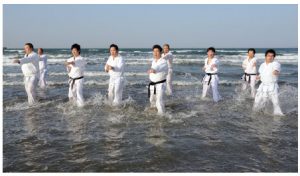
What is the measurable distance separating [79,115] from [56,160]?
3290mm

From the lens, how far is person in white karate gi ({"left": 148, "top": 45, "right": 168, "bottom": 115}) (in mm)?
8296

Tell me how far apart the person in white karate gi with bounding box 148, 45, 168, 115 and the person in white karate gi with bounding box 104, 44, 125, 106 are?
4.63 feet

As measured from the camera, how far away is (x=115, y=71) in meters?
9.66

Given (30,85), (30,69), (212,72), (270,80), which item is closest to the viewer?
(270,80)

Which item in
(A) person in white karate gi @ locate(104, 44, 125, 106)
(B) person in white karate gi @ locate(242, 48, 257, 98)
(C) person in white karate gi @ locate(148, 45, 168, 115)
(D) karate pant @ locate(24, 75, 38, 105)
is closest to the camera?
(C) person in white karate gi @ locate(148, 45, 168, 115)

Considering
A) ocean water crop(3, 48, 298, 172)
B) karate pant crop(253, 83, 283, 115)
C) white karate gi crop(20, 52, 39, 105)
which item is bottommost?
ocean water crop(3, 48, 298, 172)

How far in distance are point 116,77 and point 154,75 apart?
1740 mm

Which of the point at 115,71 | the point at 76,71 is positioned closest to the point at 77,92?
the point at 76,71

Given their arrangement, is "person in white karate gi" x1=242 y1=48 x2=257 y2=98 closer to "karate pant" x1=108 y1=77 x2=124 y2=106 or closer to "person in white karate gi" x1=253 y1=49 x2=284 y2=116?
"person in white karate gi" x1=253 y1=49 x2=284 y2=116

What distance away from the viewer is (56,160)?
5543 millimetres

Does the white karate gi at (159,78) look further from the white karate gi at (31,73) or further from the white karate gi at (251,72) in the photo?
the white karate gi at (251,72)

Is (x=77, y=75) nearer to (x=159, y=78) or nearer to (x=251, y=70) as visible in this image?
(x=159, y=78)

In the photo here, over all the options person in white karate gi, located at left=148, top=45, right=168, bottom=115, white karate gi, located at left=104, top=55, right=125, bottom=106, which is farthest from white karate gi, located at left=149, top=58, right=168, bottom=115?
white karate gi, located at left=104, top=55, right=125, bottom=106

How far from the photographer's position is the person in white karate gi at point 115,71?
947cm
